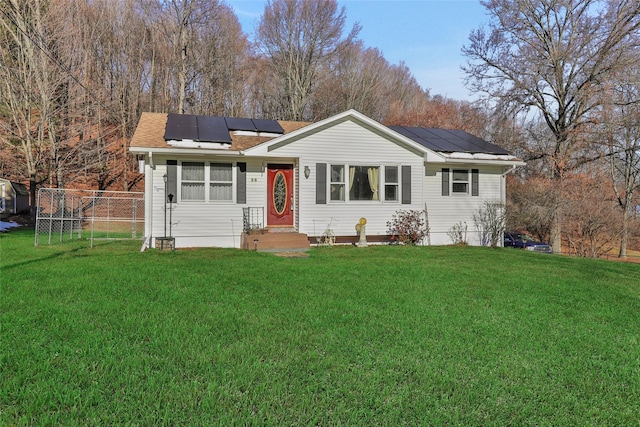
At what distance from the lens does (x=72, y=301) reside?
495 cm

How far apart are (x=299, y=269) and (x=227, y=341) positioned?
12.4 ft

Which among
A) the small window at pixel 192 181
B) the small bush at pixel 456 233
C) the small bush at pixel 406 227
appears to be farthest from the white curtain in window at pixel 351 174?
the small window at pixel 192 181

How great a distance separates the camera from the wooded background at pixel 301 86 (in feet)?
57.1

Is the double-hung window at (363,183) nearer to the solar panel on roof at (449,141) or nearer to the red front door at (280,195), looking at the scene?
the red front door at (280,195)

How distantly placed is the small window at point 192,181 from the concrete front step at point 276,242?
1885 millimetres

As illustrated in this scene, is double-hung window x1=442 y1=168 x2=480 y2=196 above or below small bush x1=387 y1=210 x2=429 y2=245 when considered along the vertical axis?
above

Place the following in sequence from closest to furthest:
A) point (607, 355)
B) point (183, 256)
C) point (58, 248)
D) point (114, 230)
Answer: point (607, 355) → point (183, 256) → point (58, 248) → point (114, 230)

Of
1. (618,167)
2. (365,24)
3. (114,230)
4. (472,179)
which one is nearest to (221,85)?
(365,24)

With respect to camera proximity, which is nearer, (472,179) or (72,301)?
(72,301)

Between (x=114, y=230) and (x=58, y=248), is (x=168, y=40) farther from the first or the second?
(x=58, y=248)

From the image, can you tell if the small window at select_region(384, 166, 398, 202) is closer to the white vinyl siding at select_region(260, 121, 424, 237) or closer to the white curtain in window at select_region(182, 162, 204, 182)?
the white vinyl siding at select_region(260, 121, 424, 237)

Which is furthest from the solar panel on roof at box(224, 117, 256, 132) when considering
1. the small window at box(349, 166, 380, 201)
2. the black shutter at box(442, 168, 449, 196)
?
the black shutter at box(442, 168, 449, 196)

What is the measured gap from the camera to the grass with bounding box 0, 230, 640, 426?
8.75ft

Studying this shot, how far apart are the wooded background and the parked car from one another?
1.81ft
